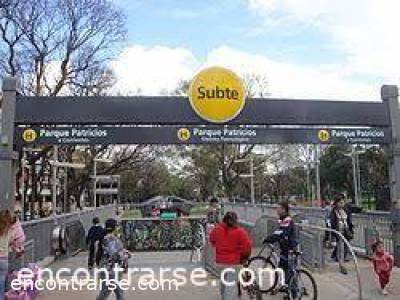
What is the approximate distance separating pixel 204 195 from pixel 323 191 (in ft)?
46.4

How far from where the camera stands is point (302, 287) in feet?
32.8

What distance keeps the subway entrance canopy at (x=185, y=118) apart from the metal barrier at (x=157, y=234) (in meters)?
7.86

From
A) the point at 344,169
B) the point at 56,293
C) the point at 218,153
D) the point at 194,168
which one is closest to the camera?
the point at 56,293

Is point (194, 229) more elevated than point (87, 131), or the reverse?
point (87, 131)

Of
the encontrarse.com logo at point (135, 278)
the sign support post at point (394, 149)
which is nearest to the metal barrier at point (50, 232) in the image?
the encontrarse.com logo at point (135, 278)

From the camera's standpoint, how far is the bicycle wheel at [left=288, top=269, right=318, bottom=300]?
9.88 metres

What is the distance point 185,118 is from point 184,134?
0.38 meters

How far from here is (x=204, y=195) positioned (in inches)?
2995

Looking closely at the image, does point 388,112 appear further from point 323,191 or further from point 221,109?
point 323,191

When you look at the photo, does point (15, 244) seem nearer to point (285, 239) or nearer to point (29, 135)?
point (29, 135)

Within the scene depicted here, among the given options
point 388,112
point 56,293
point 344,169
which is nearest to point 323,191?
point 344,169

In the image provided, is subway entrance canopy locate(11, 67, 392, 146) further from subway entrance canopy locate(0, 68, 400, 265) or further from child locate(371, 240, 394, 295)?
child locate(371, 240, 394, 295)

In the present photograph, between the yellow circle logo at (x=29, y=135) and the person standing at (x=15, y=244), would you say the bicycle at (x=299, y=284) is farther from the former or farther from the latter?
the yellow circle logo at (x=29, y=135)

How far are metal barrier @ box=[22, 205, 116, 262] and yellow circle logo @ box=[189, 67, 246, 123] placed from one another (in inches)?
192
